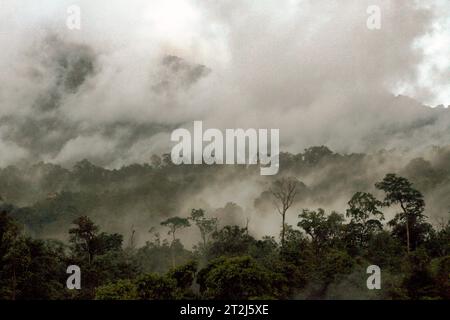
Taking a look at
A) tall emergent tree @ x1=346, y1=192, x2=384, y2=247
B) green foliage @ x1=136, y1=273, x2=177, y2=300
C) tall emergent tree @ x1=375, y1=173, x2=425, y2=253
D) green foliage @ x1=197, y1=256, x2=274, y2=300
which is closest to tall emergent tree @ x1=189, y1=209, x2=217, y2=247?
tall emergent tree @ x1=346, y1=192, x2=384, y2=247

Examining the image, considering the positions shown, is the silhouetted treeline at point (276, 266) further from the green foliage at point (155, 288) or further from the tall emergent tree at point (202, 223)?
the tall emergent tree at point (202, 223)

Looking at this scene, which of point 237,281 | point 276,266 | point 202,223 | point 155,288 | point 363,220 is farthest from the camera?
point 202,223

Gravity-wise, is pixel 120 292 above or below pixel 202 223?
below

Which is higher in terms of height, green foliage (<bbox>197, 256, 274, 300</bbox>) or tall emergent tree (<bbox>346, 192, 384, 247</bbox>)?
tall emergent tree (<bbox>346, 192, 384, 247</bbox>)

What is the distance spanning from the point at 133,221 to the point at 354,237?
390 feet

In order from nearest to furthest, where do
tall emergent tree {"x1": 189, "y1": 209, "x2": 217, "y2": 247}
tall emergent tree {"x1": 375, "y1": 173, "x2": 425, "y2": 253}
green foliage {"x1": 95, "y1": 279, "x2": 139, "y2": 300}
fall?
1. green foliage {"x1": 95, "y1": 279, "x2": 139, "y2": 300}
2. tall emergent tree {"x1": 375, "y1": 173, "x2": 425, "y2": 253}
3. tall emergent tree {"x1": 189, "y1": 209, "x2": 217, "y2": 247}

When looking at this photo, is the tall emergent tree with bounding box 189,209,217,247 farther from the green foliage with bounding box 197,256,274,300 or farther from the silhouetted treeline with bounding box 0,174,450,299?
the green foliage with bounding box 197,256,274,300

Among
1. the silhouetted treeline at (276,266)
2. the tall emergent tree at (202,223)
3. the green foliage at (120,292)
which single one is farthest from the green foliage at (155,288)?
the tall emergent tree at (202,223)

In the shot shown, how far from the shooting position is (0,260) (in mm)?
36094

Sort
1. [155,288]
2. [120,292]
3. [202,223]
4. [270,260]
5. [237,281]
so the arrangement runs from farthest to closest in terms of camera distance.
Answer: [202,223], [270,260], [155,288], [237,281], [120,292]

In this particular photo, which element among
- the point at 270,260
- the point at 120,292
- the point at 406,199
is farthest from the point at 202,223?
the point at 120,292

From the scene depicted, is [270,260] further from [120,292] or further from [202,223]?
[202,223]

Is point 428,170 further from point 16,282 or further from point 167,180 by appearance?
point 16,282
